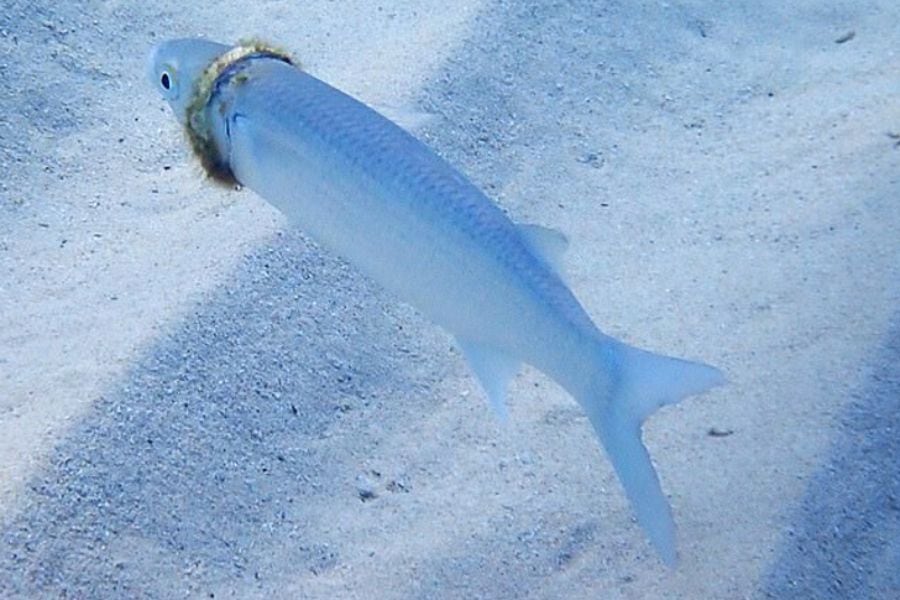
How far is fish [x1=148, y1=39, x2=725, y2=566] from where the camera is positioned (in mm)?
1619

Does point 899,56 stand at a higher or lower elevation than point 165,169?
higher

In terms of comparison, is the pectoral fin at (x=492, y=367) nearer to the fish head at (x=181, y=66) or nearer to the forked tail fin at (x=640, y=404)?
the forked tail fin at (x=640, y=404)

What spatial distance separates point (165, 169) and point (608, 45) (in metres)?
2.02

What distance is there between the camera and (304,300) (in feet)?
10.5

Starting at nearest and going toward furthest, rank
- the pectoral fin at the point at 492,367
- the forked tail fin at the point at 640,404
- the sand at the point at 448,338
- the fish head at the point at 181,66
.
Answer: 1. the forked tail fin at the point at 640,404
2. the pectoral fin at the point at 492,367
3. the fish head at the point at 181,66
4. the sand at the point at 448,338

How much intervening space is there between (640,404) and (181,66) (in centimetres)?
114

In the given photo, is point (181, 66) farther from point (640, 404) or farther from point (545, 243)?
point (640, 404)

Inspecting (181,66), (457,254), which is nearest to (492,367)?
(457,254)

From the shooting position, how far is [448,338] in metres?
3.22

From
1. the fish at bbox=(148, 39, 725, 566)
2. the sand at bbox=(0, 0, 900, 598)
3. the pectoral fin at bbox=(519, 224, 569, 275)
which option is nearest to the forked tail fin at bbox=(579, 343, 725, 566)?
the fish at bbox=(148, 39, 725, 566)

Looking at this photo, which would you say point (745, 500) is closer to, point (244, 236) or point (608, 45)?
point (244, 236)

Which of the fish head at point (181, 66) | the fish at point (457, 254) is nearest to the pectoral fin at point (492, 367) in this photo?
the fish at point (457, 254)

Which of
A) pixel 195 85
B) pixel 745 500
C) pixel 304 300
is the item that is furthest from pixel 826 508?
pixel 195 85

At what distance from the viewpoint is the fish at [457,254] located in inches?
63.7
